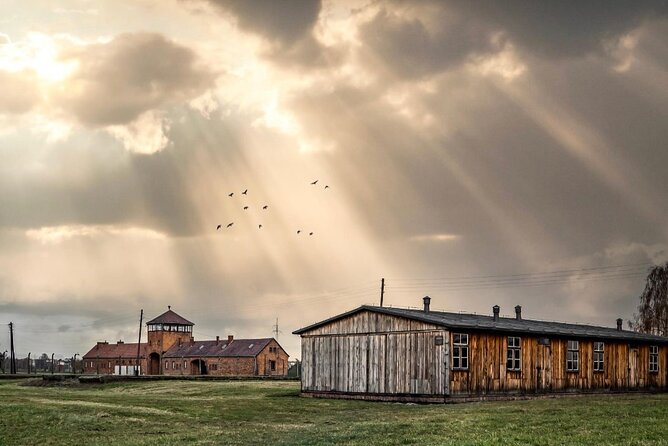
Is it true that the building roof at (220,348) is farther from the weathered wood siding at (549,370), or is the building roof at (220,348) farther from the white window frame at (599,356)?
the white window frame at (599,356)

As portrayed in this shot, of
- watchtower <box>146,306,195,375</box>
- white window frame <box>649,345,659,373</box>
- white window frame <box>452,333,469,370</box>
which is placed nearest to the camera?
white window frame <box>452,333,469,370</box>

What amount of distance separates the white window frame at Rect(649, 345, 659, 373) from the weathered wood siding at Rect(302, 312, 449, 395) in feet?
75.4

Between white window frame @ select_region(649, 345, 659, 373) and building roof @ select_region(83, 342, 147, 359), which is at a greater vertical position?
white window frame @ select_region(649, 345, 659, 373)

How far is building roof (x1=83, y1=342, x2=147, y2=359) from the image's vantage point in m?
138

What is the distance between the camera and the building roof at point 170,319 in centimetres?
12888

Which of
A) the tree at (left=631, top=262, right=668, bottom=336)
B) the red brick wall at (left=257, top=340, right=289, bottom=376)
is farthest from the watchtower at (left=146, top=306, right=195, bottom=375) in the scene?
the tree at (left=631, top=262, right=668, bottom=336)

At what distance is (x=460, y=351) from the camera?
43625mm

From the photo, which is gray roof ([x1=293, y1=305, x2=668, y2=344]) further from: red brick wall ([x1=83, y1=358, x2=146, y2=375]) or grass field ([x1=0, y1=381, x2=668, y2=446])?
red brick wall ([x1=83, y1=358, x2=146, y2=375])

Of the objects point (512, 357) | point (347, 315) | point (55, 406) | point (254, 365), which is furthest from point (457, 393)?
point (254, 365)

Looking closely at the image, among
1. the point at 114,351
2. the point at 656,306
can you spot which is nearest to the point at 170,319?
the point at 114,351

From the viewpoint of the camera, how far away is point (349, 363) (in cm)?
4812

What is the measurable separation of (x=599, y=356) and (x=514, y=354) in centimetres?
970

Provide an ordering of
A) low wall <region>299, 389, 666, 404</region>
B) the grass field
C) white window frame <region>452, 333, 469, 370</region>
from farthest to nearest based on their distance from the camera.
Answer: white window frame <region>452, 333, 469, 370</region> → low wall <region>299, 389, 666, 404</region> → the grass field

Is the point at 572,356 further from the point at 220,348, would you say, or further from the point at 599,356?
the point at 220,348
